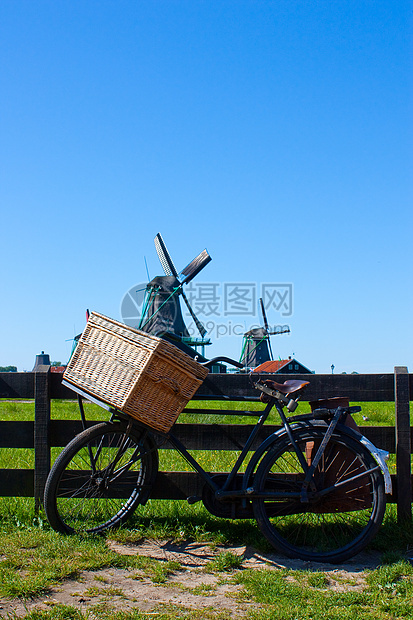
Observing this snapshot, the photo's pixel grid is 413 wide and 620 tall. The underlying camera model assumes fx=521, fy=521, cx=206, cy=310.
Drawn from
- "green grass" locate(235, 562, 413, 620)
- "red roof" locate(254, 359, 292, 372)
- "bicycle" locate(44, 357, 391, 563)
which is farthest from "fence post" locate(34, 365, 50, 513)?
"red roof" locate(254, 359, 292, 372)

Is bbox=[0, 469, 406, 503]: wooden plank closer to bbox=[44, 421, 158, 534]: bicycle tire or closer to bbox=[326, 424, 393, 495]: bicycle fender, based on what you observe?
bbox=[44, 421, 158, 534]: bicycle tire

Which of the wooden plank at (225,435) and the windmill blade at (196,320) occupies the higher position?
the windmill blade at (196,320)

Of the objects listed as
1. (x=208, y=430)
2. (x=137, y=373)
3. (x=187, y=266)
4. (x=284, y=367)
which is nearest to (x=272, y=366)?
(x=284, y=367)

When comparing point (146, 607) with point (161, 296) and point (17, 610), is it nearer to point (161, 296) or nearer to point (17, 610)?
point (17, 610)

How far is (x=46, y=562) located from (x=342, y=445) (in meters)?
2.13

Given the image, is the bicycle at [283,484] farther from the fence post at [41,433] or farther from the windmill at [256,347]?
the windmill at [256,347]

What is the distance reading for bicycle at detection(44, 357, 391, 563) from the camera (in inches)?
143

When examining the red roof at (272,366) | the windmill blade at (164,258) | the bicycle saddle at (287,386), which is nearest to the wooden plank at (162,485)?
the bicycle saddle at (287,386)

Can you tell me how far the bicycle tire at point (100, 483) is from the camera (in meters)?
3.71

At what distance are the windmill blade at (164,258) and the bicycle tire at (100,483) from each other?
37231mm

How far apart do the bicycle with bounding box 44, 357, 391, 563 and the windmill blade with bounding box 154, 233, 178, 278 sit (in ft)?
123

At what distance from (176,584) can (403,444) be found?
216 centimetres

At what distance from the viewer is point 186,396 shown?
3.54m

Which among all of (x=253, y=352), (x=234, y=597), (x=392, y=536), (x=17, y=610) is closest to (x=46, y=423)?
(x=17, y=610)
